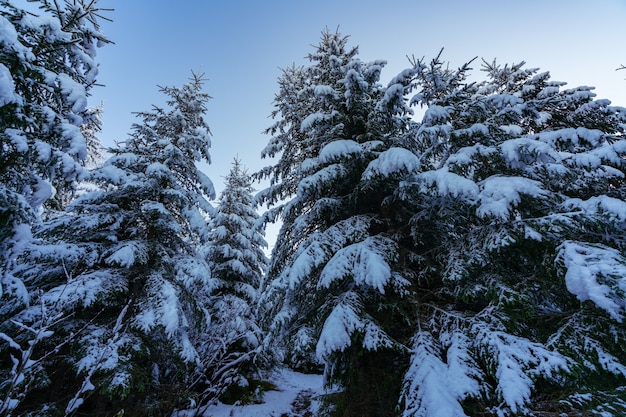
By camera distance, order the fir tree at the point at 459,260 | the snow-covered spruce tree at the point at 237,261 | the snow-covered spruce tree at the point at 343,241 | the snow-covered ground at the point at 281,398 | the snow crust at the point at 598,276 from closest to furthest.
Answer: the snow crust at the point at 598,276 → the fir tree at the point at 459,260 → the snow-covered spruce tree at the point at 343,241 → the snow-covered ground at the point at 281,398 → the snow-covered spruce tree at the point at 237,261

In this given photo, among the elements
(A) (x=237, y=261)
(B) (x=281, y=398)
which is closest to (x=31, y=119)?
(A) (x=237, y=261)

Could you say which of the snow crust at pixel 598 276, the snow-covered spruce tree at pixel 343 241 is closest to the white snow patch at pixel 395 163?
the snow-covered spruce tree at pixel 343 241

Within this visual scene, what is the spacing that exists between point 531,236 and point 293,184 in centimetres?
633

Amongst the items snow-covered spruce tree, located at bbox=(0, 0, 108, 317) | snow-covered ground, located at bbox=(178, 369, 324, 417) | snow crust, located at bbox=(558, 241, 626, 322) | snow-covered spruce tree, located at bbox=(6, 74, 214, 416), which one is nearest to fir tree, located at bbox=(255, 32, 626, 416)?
snow crust, located at bbox=(558, 241, 626, 322)

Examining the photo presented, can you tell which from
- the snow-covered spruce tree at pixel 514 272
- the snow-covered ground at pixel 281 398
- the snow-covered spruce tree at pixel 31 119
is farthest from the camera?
the snow-covered ground at pixel 281 398

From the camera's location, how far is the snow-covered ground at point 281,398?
9.45m

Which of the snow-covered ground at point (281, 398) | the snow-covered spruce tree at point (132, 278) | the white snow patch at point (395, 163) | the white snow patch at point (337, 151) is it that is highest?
the white snow patch at point (337, 151)

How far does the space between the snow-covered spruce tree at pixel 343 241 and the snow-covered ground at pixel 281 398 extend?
1.42m

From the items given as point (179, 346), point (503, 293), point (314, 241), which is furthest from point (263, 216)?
point (503, 293)

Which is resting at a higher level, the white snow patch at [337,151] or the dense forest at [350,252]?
the white snow patch at [337,151]

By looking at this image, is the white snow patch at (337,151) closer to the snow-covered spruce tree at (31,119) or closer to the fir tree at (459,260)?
the fir tree at (459,260)

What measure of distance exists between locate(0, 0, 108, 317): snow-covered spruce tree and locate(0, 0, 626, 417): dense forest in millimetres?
35

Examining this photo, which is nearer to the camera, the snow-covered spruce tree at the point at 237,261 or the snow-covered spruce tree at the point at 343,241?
the snow-covered spruce tree at the point at 343,241

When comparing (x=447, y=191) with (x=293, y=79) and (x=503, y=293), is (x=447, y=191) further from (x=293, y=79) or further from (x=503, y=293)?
(x=293, y=79)
